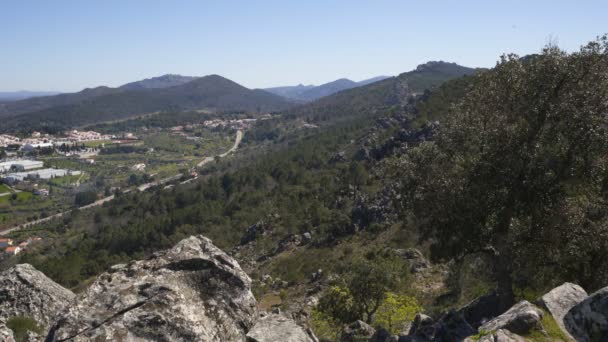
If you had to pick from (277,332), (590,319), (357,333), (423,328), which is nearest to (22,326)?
(277,332)

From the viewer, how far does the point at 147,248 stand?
8344 centimetres

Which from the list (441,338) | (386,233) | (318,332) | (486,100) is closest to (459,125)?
(486,100)

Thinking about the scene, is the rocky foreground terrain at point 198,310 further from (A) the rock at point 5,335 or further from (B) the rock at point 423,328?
(A) the rock at point 5,335

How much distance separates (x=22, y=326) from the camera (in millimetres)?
15891

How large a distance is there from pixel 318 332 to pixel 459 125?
43.5 feet

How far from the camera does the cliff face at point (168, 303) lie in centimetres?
939

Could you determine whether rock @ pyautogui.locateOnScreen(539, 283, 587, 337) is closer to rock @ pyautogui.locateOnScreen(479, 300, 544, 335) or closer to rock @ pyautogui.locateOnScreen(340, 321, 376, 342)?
rock @ pyautogui.locateOnScreen(479, 300, 544, 335)

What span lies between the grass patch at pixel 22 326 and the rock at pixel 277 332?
9.48 m

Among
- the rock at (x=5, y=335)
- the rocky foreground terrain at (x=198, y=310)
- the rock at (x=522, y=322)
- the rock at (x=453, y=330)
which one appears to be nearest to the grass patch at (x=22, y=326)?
the rock at (x=5, y=335)

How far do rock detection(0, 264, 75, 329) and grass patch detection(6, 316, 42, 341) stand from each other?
353 mm

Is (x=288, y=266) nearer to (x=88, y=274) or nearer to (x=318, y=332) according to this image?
(x=318, y=332)

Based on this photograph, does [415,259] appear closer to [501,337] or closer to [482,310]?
[482,310]

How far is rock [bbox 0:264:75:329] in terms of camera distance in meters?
17.0

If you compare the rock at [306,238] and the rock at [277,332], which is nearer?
the rock at [277,332]
